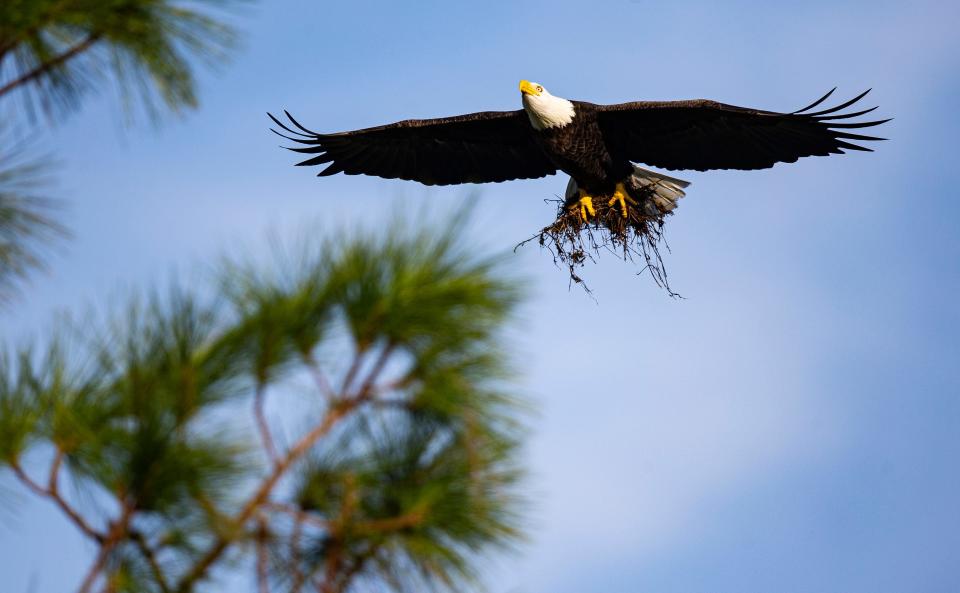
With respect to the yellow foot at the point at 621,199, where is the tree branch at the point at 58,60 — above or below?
below

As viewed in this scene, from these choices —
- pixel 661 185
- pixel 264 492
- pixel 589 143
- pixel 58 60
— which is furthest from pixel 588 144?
pixel 264 492

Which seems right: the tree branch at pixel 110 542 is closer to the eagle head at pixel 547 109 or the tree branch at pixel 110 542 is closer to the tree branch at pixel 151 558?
the tree branch at pixel 151 558

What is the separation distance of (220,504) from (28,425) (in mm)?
312

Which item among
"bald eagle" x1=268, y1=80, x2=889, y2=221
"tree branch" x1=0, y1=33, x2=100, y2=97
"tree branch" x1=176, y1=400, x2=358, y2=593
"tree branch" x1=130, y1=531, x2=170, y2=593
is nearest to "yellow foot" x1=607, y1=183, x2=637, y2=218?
"bald eagle" x1=268, y1=80, x2=889, y2=221

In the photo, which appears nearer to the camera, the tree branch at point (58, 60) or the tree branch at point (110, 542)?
the tree branch at point (110, 542)

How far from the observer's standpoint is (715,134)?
20.3 feet

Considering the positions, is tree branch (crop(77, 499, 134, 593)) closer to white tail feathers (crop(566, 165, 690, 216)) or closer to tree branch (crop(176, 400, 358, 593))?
tree branch (crop(176, 400, 358, 593))

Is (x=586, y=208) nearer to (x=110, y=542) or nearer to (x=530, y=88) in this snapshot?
(x=530, y=88)

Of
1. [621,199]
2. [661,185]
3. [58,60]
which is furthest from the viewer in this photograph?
[661,185]

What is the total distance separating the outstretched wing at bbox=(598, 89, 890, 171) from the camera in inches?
230

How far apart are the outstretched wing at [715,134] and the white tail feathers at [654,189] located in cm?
10

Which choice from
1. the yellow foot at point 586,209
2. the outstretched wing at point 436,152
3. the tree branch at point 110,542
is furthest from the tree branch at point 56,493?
the outstretched wing at point 436,152

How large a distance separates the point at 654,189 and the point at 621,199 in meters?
0.32

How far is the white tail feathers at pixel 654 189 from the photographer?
5.99 m
